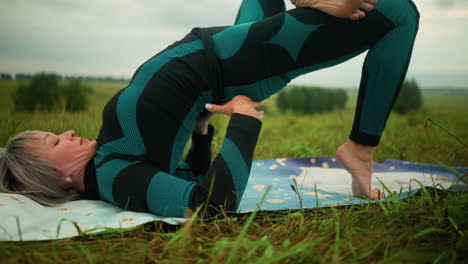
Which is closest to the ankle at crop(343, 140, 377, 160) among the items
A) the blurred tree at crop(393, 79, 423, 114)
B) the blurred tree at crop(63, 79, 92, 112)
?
the blurred tree at crop(63, 79, 92, 112)

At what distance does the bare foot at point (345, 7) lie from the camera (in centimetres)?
114

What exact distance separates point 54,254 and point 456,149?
267 centimetres

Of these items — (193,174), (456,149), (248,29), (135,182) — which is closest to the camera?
(135,182)

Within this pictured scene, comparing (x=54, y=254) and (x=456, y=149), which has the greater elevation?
(x=54, y=254)

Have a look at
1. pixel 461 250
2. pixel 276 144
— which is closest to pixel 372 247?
pixel 461 250

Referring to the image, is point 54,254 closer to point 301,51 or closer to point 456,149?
point 301,51

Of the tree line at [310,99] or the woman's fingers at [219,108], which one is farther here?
the tree line at [310,99]

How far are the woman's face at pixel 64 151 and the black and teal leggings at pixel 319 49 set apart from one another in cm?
67

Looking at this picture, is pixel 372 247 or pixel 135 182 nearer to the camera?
pixel 372 247

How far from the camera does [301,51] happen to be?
1.26 metres

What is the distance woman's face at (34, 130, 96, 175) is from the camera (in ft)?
4.42

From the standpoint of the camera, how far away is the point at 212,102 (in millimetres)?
1368

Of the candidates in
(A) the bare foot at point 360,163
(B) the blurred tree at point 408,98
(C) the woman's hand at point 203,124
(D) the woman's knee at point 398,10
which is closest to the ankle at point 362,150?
(A) the bare foot at point 360,163

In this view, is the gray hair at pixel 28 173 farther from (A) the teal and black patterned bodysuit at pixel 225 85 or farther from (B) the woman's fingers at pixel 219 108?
(B) the woman's fingers at pixel 219 108
